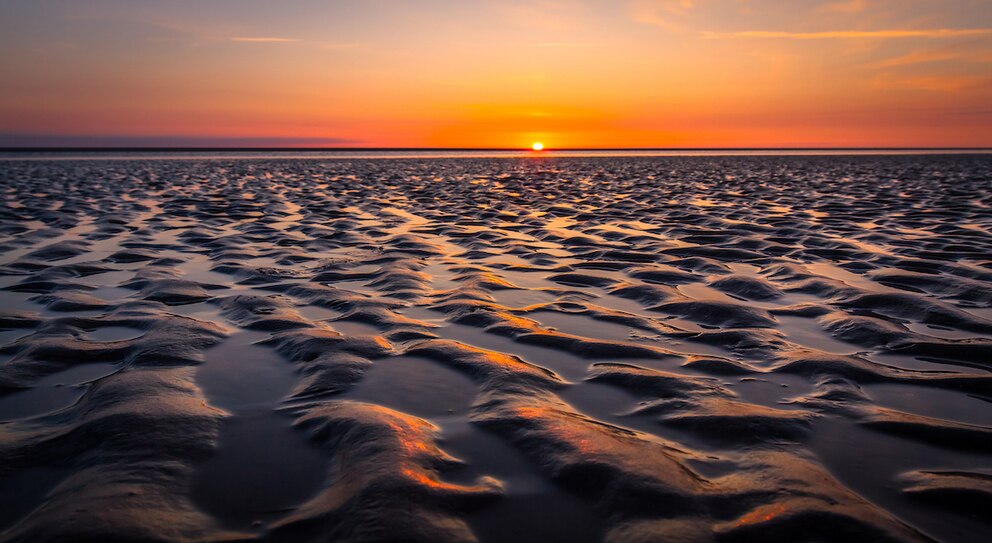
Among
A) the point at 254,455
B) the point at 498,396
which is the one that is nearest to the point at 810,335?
the point at 498,396

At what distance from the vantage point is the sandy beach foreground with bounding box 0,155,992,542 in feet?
7.55

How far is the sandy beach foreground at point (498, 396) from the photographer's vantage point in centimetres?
230

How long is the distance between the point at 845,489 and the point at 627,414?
112 cm

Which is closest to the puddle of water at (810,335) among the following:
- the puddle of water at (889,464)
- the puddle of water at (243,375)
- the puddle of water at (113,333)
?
the puddle of water at (889,464)

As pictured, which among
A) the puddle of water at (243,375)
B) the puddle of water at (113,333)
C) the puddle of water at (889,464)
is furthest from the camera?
the puddle of water at (113,333)

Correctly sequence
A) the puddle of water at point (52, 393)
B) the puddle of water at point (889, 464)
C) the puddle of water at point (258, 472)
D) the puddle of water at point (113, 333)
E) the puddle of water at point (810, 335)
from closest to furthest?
the puddle of water at point (889, 464) < the puddle of water at point (258, 472) < the puddle of water at point (52, 393) < the puddle of water at point (810, 335) < the puddle of water at point (113, 333)

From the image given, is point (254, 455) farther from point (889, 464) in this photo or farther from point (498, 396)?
point (889, 464)

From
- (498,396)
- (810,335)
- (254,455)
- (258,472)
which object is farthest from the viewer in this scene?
(810,335)

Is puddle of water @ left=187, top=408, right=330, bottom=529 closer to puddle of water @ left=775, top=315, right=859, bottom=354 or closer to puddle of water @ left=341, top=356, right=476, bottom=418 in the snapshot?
puddle of water @ left=341, top=356, right=476, bottom=418

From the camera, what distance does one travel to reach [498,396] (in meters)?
3.52

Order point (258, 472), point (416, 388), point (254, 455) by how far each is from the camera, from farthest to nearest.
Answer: point (416, 388) < point (254, 455) < point (258, 472)

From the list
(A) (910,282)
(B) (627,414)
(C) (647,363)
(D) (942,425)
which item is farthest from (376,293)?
(A) (910,282)

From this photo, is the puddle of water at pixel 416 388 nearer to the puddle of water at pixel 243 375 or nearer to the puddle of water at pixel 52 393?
the puddle of water at pixel 243 375

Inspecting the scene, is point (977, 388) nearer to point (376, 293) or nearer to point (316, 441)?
point (316, 441)
